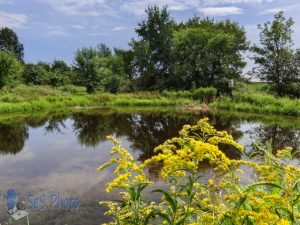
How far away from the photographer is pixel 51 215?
4.87m

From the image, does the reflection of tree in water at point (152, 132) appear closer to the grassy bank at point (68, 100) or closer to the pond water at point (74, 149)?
the pond water at point (74, 149)

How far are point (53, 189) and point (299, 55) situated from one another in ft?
70.4

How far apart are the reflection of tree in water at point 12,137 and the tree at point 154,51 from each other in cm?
1789

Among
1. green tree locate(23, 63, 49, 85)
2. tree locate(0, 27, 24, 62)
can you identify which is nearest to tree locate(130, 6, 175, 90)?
green tree locate(23, 63, 49, 85)

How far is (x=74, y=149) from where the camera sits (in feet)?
32.2

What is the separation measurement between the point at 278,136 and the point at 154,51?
21.7 metres

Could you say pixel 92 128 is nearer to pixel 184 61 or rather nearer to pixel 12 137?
pixel 12 137

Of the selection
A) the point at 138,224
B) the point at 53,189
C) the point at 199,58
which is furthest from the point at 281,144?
the point at 199,58

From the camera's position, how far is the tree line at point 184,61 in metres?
24.1

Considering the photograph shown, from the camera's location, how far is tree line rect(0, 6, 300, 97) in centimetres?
2414

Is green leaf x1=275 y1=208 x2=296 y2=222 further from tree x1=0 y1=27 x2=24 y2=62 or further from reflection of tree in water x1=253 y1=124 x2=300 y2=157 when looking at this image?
tree x1=0 y1=27 x2=24 y2=62

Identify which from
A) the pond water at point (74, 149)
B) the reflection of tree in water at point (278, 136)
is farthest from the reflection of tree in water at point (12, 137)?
the reflection of tree in water at point (278, 136)

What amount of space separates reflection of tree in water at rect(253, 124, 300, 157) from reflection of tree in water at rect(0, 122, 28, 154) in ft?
24.8

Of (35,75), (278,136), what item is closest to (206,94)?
(278,136)
